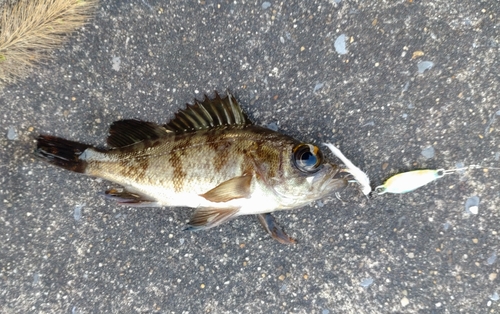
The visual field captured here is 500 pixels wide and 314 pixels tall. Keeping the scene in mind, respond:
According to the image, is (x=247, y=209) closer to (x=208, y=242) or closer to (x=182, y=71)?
(x=208, y=242)

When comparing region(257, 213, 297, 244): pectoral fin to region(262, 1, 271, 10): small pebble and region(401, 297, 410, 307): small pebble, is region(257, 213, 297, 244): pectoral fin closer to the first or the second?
region(401, 297, 410, 307): small pebble

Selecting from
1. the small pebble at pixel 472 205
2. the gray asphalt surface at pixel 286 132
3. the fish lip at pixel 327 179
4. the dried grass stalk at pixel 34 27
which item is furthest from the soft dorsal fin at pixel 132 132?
the small pebble at pixel 472 205

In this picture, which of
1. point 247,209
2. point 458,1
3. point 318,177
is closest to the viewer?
point 318,177

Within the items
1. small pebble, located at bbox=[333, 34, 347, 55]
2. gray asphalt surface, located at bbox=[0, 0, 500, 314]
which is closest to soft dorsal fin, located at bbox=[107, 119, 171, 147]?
gray asphalt surface, located at bbox=[0, 0, 500, 314]

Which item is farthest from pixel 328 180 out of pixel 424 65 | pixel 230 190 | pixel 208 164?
pixel 424 65

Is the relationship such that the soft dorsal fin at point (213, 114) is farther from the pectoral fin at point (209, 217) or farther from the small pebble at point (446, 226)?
the small pebble at point (446, 226)

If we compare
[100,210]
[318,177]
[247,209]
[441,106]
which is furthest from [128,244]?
[441,106]

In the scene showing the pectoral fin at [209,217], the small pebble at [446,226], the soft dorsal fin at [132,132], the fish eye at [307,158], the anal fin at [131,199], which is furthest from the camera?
the small pebble at [446,226]

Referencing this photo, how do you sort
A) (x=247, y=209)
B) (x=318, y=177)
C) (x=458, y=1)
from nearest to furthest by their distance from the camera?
(x=318, y=177) < (x=247, y=209) < (x=458, y=1)
